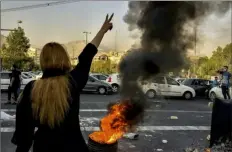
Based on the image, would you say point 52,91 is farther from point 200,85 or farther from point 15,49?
point 15,49

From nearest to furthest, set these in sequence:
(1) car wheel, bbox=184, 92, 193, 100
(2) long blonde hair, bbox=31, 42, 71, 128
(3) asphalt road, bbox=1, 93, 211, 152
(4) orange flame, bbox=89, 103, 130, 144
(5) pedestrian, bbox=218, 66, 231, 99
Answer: (2) long blonde hair, bbox=31, 42, 71, 128 < (4) orange flame, bbox=89, 103, 130, 144 < (3) asphalt road, bbox=1, 93, 211, 152 < (5) pedestrian, bbox=218, 66, 231, 99 < (1) car wheel, bbox=184, 92, 193, 100

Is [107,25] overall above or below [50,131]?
above

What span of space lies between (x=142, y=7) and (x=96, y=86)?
1345 centimetres

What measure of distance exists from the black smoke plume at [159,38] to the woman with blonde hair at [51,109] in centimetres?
505

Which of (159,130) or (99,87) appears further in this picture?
(99,87)

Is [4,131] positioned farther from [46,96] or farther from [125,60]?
[46,96]

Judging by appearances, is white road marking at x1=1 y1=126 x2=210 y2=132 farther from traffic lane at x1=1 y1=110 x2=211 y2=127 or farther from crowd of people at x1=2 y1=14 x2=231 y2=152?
crowd of people at x1=2 y1=14 x2=231 y2=152

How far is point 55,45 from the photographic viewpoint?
2422 mm

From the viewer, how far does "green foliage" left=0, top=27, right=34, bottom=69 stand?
155 feet

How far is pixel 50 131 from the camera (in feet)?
7.86

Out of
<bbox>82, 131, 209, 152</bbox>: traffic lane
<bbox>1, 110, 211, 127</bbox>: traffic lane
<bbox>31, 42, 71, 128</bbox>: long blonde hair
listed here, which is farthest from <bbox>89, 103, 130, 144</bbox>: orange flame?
<bbox>31, 42, 71, 128</bbox>: long blonde hair

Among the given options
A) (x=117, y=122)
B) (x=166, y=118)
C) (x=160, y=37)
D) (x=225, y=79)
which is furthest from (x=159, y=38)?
(x=225, y=79)

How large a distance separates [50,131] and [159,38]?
5.33 meters

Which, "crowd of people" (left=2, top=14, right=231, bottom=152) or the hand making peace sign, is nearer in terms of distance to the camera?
"crowd of people" (left=2, top=14, right=231, bottom=152)
